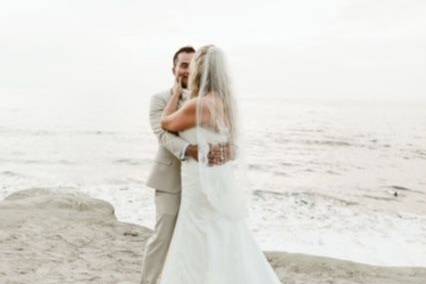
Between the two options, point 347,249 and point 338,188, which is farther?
point 338,188

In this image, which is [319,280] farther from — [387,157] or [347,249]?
[387,157]

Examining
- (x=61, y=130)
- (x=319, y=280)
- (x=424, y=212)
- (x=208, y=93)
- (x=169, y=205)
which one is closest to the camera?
(x=208, y=93)

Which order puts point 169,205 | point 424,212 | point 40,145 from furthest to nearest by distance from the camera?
point 40,145 → point 424,212 → point 169,205

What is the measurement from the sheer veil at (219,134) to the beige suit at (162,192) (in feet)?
1.71

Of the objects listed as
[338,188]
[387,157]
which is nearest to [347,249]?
[338,188]

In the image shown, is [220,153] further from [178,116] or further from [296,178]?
[296,178]

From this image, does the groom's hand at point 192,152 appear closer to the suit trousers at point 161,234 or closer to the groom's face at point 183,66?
the suit trousers at point 161,234

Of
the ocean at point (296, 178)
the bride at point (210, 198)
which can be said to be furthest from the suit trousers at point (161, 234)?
the ocean at point (296, 178)

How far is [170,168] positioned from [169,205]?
12.7 inches

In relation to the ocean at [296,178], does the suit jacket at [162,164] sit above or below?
above

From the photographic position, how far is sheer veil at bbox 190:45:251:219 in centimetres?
358

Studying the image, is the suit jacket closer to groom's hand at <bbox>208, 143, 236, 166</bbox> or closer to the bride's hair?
groom's hand at <bbox>208, 143, 236, 166</bbox>

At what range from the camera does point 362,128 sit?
1748 inches

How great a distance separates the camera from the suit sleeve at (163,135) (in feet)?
12.7
